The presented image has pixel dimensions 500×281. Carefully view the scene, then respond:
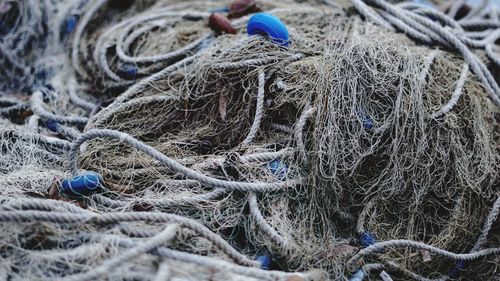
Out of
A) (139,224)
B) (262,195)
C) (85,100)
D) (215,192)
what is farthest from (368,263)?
(85,100)

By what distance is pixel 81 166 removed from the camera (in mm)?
2041

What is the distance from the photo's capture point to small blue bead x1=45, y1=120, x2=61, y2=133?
7.74 ft

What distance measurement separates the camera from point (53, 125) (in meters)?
2.38

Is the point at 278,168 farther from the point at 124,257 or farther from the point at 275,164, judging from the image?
the point at 124,257

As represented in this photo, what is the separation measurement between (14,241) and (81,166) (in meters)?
0.54

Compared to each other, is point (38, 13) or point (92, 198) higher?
point (38, 13)

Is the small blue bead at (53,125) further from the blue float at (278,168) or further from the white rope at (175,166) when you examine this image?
the blue float at (278,168)

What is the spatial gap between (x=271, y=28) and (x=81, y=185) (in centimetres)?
95

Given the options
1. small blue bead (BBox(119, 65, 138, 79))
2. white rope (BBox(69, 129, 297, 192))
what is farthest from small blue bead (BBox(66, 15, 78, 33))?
white rope (BBox(69, 129, 297, 192))

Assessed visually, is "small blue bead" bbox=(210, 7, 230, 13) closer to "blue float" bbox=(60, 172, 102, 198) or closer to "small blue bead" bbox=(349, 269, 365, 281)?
"blue float" bbox=(60, 172, 102, 198)

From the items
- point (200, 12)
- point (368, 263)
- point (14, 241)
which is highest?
point (200, 12)

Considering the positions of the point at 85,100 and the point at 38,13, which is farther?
the point at 38,13

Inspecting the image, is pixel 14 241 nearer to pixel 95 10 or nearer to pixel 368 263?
pixel 368 263

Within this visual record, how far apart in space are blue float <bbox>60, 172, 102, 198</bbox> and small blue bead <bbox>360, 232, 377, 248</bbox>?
91cm
